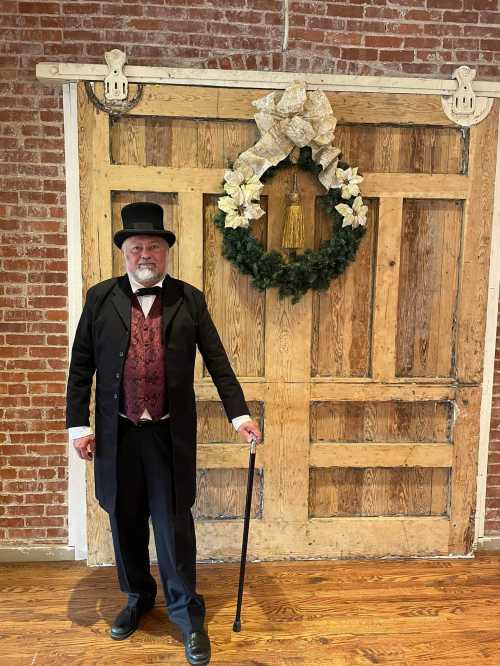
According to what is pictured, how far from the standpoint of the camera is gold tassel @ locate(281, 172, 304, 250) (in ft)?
9.30

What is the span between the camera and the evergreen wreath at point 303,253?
9.29ft

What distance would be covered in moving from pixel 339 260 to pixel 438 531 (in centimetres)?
165

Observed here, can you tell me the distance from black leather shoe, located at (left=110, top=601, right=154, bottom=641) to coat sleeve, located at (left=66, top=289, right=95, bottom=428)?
870mm

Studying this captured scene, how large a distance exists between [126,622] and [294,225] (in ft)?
6.57

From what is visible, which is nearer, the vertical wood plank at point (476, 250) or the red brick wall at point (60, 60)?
the red brick wall at point (60, 60)

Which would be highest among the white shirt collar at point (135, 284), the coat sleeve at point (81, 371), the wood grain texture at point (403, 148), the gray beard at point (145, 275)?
the wood grain texture at point (403, 148)

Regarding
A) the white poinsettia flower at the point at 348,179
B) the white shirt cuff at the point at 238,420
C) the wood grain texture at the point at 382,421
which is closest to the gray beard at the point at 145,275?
the white shirt cuff at the point at 238,420

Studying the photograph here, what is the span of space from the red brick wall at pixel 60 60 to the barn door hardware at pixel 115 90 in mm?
103

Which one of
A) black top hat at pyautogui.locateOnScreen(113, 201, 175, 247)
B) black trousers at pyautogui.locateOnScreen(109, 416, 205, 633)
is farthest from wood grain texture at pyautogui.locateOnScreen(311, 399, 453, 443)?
black top hat at pyautogui.locateOnScreen(113, 201, 175, 247)

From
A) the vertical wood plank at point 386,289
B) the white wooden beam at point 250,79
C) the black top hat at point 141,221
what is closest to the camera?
the black top hat at point 141,221

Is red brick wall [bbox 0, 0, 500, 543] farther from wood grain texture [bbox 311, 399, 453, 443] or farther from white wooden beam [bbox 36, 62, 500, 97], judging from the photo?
wood grain texture [bbox 311, 399, 453, 443]

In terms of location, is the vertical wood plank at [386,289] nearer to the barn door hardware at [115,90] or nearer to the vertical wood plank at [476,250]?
the vertical wood plank at [476,250]

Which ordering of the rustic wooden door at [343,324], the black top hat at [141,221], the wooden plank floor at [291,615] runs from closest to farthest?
the black top hat at [141,221] < the wooden plank floor at [291,615] < the rustic wooden door at [343,324]

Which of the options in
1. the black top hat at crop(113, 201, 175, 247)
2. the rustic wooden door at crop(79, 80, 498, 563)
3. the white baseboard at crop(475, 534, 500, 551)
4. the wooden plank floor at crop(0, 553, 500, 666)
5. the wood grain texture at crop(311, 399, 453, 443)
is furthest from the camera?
the white baseboard at crop(475, 534, 500, 551)
